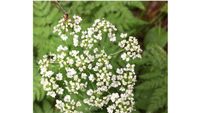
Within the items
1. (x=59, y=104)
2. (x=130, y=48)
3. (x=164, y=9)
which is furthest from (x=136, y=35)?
(x=59, y=104)

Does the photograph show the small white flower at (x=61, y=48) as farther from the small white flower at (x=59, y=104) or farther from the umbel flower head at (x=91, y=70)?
the small white flower at (x=59, y=104)

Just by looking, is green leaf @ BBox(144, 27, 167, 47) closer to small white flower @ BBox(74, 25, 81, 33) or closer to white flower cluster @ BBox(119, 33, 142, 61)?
white flower cluster @ BBox(119, 33, 142, 61)

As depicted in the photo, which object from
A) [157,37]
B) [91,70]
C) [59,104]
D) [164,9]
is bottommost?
[59,104]

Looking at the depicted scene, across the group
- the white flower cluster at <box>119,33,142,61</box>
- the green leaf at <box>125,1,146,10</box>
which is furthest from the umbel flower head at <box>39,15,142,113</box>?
the green leaf at <box>125,1,146,10</box>

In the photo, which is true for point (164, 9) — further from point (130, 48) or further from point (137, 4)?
point (130, 48)

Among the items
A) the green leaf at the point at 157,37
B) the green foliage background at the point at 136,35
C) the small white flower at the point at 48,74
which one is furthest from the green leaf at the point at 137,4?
the small white flower at the point at 48,74

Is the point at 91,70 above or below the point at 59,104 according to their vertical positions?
above
